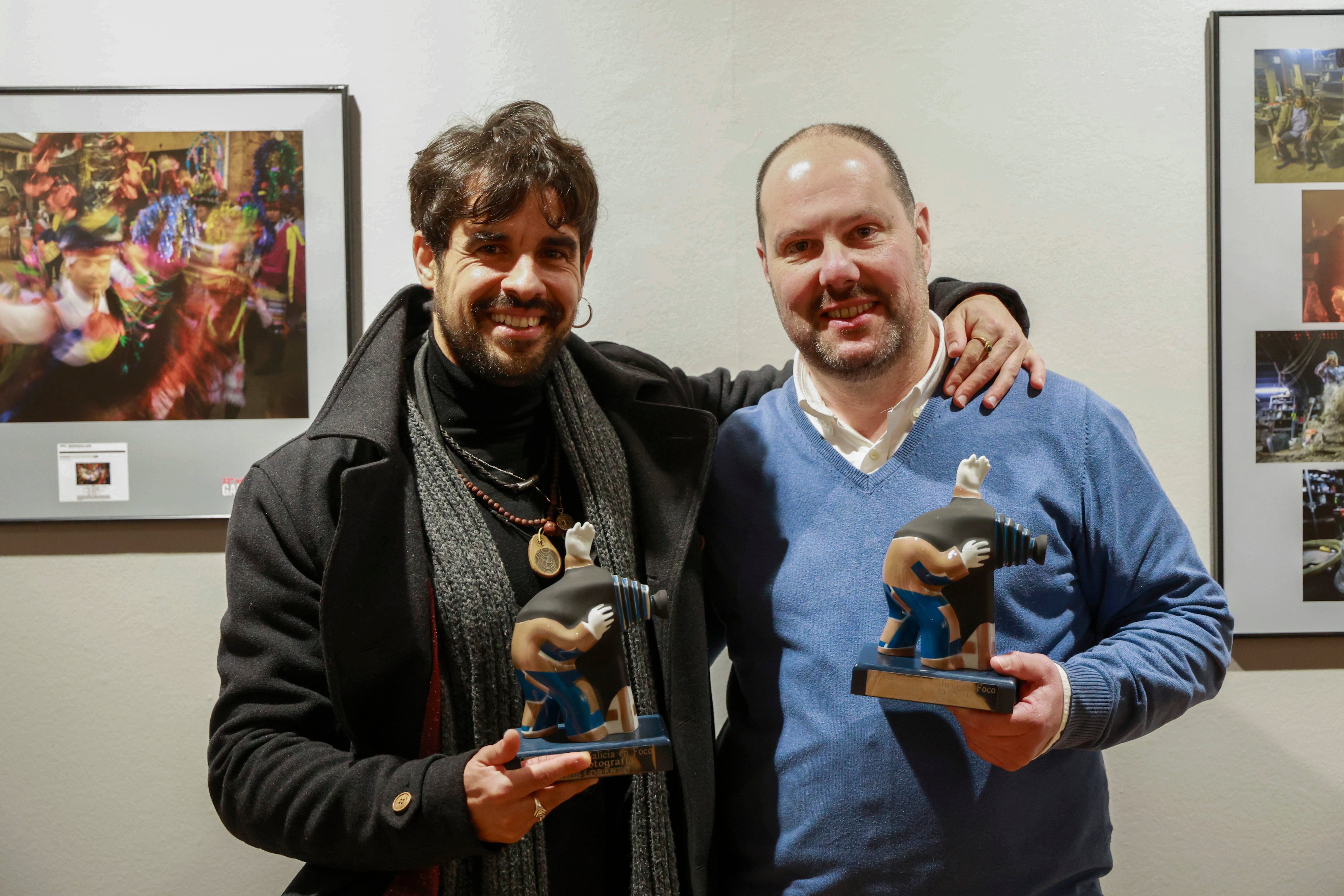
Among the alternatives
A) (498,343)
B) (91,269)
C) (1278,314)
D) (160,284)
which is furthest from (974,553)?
(91,269)

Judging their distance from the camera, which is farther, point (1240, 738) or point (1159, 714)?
point (1240, 738)

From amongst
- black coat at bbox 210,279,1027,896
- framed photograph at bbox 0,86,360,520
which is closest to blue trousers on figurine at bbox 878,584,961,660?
black coat at bbox 210,279,1027,896

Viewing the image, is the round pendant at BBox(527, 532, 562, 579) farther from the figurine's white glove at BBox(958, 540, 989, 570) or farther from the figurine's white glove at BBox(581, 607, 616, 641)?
the figurine's white glove at BBox(958, 540, 989, 570)

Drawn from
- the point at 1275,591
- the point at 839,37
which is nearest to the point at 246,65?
the point at 839,37

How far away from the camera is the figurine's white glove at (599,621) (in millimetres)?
1111

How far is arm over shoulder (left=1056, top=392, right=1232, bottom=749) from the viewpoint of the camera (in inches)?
45.5

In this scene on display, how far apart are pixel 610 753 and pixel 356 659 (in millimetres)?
347

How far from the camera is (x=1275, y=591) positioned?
1900 mm

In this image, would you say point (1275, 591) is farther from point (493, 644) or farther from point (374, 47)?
point (374, 47)

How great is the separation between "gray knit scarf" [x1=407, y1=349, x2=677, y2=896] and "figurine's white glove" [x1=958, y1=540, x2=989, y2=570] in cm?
46

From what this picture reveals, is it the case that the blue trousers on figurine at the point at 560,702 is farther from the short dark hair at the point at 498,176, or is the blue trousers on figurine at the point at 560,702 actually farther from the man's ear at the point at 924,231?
the man's ear at the point at 924,231

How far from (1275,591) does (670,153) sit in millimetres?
1579

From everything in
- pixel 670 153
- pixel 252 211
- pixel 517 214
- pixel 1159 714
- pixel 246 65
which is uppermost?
pixel 246 65

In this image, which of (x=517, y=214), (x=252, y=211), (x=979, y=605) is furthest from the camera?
(x=252, y=211)
